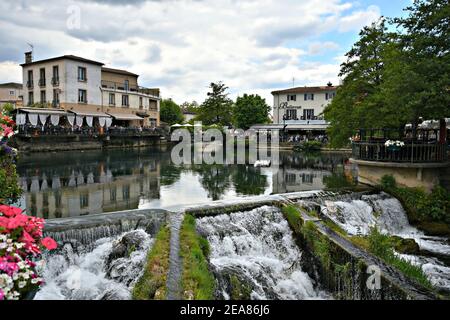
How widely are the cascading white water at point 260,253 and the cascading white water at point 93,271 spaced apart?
184 cm

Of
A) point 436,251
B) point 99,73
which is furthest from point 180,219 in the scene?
point 99,73

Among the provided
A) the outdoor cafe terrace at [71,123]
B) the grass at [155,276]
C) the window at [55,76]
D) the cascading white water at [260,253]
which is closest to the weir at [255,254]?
the cascading white water at [260,253]

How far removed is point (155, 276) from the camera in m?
6.11

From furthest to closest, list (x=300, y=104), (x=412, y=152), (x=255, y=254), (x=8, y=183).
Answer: (x=300, y=104) < (x=412, y=152) < (x=8, y=183) < (x=255, y=254)

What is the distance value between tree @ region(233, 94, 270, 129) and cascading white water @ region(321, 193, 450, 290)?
4802 cm

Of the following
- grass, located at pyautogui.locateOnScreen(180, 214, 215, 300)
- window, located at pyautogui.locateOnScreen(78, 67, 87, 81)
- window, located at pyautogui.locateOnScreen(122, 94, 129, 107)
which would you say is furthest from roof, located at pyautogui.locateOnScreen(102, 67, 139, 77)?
grass, located at pyautogui.locateOnScreen(180, 214, 215, 300)

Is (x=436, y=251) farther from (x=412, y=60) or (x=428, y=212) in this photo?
(x=412, y=60)

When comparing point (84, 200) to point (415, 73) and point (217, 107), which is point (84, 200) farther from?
point (217, 107)

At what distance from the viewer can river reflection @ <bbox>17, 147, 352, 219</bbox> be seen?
15117mm

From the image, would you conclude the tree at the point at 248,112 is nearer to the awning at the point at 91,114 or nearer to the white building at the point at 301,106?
the white building at the point at 301,106

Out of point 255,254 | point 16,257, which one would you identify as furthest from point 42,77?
point 16,257

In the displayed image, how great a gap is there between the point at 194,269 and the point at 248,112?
56.5 meters

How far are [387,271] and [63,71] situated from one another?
4950 centimetres

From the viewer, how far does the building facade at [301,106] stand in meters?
56.0
